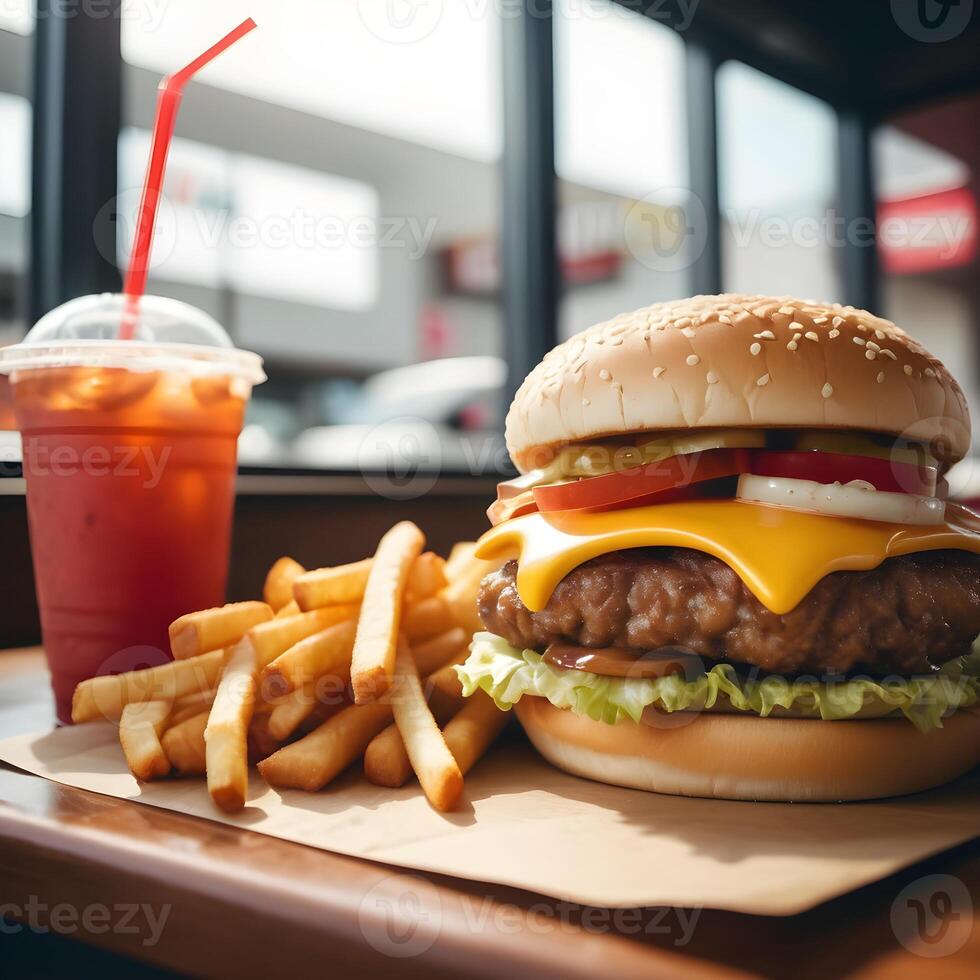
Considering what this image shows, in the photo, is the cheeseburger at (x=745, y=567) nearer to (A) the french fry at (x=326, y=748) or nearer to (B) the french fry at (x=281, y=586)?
(A) the french fry at (x=326, y=748)

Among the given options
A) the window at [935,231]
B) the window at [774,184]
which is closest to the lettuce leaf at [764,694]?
the window at [774,184]

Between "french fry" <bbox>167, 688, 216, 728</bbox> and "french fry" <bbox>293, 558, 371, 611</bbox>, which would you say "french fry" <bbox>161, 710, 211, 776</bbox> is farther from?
"french fry" <bbox>293, 558, 371, 611</bbox>

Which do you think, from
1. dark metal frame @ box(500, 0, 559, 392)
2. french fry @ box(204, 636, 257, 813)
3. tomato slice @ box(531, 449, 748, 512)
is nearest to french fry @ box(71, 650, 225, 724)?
french fry @ box(204, 636, 257, 813)

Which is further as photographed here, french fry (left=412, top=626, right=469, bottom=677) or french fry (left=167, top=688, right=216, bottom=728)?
french fry (left=412, top=626, right=469, bottom=677)

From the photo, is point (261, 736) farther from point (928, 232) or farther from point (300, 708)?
point (928, 232)

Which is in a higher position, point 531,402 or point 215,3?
point 215,3

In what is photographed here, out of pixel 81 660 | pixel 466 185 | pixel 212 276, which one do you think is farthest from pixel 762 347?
pixel 466 185

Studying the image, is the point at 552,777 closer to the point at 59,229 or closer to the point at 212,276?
the point at 59,229
